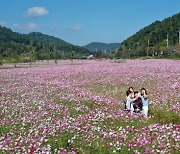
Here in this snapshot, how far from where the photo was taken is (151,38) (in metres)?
150

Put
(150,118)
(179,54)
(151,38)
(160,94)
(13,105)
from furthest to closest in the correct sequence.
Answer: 1. (151,38)
2. (179,54)
3. (160,94)
4. (13,105)
5. (150,118)

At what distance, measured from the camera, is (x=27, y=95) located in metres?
18.9

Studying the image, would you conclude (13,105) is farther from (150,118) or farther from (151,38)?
(151,38)

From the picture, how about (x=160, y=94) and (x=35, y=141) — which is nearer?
(x=35, y=141)

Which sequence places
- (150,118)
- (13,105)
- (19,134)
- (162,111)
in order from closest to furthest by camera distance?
(19,134) → (150,118) → (162,111) → (13,105)

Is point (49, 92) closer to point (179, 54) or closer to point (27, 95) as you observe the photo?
point (27, 95)

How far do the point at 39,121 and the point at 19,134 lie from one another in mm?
1421

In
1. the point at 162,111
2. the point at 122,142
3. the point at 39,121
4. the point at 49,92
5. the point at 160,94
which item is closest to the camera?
the point at 122,142

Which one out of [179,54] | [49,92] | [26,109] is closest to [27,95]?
[49,92]

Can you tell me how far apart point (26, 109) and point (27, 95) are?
458cm

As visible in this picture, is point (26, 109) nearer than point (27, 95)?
Yes

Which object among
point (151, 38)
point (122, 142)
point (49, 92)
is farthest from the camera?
point (151, 38)

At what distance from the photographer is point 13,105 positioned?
15.6 metres

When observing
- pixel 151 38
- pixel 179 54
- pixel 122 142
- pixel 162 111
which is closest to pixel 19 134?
pixel 122 142
